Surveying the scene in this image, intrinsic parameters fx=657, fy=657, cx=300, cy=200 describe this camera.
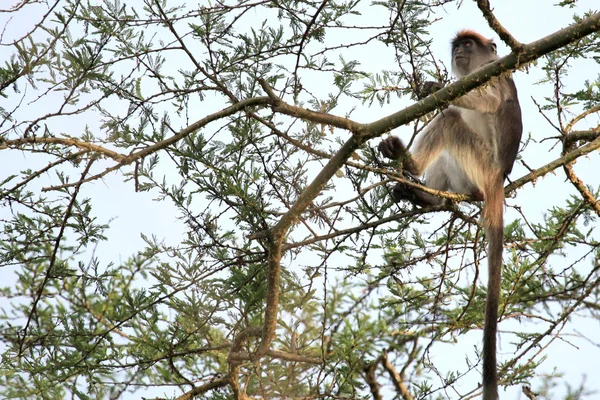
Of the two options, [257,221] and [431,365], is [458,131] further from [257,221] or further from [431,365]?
[257,221]

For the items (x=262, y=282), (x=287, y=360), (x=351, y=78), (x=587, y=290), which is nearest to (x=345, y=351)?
(x=287, y=360)

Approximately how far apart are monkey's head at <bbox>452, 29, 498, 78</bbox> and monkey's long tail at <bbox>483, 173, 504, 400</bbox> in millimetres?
1637

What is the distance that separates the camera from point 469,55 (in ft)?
20.0

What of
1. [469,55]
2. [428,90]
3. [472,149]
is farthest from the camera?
[469,55]

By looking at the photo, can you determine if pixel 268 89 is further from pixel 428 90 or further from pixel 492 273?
pixel 492 273

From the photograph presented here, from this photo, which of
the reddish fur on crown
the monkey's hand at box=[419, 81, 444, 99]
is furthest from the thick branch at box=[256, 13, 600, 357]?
the reddish fur on crown

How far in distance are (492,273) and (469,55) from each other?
2.86 metres

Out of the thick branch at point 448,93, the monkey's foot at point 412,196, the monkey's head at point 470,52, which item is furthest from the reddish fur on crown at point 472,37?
the thick branch at point 448,93

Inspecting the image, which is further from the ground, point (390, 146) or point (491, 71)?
point (390, 146)

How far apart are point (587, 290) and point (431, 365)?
1.14 m

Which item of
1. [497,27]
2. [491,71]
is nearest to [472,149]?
[491,71]

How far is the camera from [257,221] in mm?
3338

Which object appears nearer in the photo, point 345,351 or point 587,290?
point 345,351

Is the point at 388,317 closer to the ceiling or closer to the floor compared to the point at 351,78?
closer to the floor
